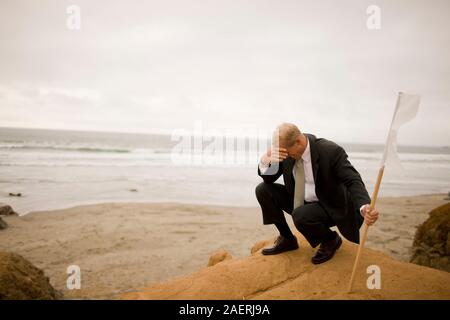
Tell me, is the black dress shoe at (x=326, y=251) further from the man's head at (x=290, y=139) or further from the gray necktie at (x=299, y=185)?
the man's head at (x=290, y=139)

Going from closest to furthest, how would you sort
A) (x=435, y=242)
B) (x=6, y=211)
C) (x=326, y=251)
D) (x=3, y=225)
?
(x=326, y=251) → (x=435, y=242) → (x=3, y=225) → (x=6, y=211)

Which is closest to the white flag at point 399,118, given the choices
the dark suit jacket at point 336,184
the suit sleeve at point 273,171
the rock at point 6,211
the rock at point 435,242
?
the dark suit jacket at point 336,184

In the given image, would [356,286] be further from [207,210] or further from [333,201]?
[207,210]

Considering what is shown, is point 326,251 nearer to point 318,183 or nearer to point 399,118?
point 318,183

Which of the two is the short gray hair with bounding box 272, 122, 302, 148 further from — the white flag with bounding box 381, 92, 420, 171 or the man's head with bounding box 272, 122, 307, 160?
the white flag with bounding box 381, 92, 420, 171

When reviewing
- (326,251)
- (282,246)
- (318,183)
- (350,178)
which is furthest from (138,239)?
(350,178)

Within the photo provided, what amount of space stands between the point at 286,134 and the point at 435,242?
3.03 m

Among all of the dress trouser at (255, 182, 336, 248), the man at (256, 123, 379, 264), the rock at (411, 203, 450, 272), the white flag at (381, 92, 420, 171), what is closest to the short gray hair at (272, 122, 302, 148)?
the man at (256, 123, 379, 264)

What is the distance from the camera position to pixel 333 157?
340cm

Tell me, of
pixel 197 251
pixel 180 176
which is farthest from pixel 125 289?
pixel 180 176

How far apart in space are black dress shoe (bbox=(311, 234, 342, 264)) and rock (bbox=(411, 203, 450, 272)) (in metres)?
1.92

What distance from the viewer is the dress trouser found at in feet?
11.2

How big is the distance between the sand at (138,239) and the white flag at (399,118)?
5.14ft

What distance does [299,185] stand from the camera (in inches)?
138
